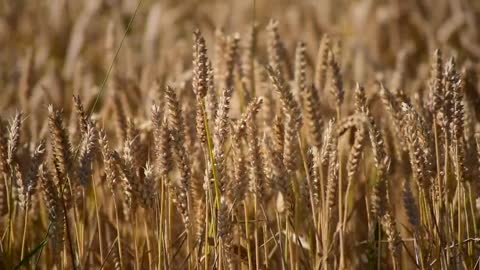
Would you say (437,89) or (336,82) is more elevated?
(336,82)

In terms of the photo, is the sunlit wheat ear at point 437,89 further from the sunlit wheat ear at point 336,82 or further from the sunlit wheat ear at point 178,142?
the sunlit wheat ear at point 178,142

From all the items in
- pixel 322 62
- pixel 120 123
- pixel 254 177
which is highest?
pixel 322 62

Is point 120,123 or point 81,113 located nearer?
point 81,113

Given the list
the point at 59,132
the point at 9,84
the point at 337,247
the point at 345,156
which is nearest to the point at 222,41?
the point at 345,156

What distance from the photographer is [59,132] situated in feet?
4.76

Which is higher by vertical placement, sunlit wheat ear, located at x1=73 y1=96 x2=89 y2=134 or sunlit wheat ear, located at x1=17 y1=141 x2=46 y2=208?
sunlit wheat ear, located at x1=73 y1=96 x2=89 y2=134

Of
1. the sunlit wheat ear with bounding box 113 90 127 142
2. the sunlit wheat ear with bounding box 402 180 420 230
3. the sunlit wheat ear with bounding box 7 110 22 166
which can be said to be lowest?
the sunlit wheat ear with bounding box 402 180 420 230

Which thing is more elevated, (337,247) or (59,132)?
(59,132)

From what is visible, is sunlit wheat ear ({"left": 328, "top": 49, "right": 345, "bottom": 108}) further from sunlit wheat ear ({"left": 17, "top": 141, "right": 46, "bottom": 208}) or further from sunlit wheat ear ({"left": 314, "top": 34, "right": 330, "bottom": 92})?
sunlit wheat ear ({"left": 17, "top": 141, "right": 46, "bottom": 208})

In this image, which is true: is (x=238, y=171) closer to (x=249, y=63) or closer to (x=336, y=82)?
(x=336, y=82)

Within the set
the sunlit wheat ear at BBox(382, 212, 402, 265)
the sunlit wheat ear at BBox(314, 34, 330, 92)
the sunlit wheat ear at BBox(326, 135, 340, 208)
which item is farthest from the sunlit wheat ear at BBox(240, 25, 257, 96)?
the sunlit wheat ear at BBox(382, 212, 402, 265)

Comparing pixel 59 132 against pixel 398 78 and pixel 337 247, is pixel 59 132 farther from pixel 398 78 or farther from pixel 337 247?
pixel 398 78

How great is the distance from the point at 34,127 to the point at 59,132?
3.12ft

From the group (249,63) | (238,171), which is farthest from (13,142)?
(249,63)
